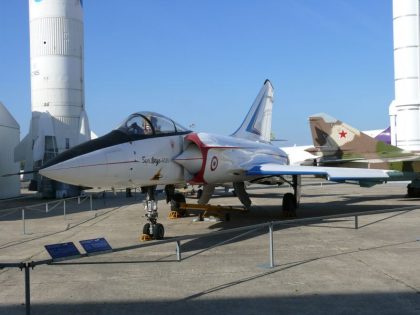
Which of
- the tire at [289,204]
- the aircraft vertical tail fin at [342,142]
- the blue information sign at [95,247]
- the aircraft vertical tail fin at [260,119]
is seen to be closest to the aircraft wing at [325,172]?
the tire at [289,204]

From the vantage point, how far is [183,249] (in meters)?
7.71

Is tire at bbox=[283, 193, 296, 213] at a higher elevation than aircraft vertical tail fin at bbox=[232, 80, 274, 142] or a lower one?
lower

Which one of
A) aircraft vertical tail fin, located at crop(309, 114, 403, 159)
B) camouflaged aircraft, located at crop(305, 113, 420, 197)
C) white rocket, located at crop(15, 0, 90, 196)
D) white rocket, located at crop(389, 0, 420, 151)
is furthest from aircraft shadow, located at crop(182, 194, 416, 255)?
white rocket, located at crop(15, 0, 90, 196)

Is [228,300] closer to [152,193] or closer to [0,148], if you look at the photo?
[152,193]

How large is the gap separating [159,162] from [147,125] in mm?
768

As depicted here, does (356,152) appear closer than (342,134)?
Yes

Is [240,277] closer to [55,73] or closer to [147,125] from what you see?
[147,125]

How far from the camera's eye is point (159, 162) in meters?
8.53

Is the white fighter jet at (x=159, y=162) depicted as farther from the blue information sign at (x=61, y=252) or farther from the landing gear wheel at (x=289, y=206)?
the blue information sign at (x=61, y=252)

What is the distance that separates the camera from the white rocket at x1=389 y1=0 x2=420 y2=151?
84.2 feet

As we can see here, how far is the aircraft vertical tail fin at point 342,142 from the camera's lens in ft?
60.5

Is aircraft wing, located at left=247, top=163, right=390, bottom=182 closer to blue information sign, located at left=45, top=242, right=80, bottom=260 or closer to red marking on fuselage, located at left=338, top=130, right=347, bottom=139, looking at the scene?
blue information sign, located at left=45, top=242, right=80, bottom=260

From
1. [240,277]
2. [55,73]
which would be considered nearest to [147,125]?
[240,277]

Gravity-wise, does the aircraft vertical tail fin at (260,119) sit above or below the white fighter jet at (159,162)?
above
